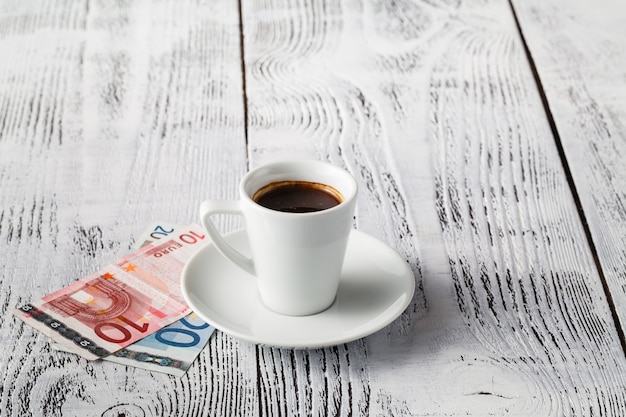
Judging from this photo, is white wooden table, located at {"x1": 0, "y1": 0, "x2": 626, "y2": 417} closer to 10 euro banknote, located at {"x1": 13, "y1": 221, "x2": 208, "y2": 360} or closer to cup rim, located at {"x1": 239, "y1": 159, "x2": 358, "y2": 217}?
10 euro banknote, located at {"x1": 13, "y1": 221, "x2": 208, "y2": 360}

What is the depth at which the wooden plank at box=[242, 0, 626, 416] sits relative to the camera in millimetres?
777

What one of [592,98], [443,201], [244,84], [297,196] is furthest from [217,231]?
[592,98]

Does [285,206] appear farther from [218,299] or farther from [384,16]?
[384,16]

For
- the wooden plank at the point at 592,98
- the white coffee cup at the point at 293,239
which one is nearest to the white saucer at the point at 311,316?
the white coffee cup at the point at 293,239

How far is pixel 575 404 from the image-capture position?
0.76 meters

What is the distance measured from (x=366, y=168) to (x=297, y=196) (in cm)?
34

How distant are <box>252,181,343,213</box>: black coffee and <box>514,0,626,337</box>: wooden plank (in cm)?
36

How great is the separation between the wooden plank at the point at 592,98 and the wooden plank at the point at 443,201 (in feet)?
0.09

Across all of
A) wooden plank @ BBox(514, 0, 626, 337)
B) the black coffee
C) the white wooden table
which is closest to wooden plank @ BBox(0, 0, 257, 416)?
the white wooden table

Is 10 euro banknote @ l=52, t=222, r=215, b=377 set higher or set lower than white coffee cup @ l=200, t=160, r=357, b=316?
lower

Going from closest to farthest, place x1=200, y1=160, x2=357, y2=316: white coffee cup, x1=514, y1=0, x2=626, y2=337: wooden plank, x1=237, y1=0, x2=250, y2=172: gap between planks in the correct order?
1. x1=200, y1=160, x2=357, y2=316: white coffee cup
2. x1=514, y1=0, x2=626, y2=337: wooden plank
3. x1=237, y1=0, x2=250, y2=172: gap between planks

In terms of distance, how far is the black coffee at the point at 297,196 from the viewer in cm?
80

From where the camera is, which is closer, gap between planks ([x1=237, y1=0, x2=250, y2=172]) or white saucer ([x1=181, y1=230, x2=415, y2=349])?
white saucer ([x1=181, y1=230, x2=415, y2=349])

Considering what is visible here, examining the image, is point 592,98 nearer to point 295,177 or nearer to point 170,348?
point 295,177
